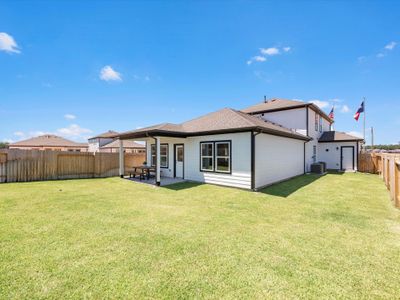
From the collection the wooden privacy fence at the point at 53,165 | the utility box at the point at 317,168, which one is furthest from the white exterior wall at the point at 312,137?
the wooden privacy fence at the point at 53,165

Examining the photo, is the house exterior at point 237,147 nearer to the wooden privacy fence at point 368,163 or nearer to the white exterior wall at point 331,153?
the wooden privacy fence at point 368,163

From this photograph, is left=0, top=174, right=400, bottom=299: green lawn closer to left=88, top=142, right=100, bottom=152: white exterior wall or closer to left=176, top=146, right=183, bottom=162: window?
left=176, top=146, right=183, bottom=162: window

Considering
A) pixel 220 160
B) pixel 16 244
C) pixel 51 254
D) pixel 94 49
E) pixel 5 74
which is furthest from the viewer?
pixel 5 74

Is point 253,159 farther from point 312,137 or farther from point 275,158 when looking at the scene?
point 312,137

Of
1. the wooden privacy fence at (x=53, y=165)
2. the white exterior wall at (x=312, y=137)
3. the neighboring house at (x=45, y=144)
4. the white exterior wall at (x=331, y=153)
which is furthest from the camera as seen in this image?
the neighboring house at (x=45, y=144)

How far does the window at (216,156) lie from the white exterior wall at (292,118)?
28.3 feet

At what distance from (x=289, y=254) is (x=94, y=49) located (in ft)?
42.4

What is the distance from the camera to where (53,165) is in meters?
11.7

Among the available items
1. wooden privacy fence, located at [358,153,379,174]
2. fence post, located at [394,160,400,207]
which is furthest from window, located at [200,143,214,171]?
wooden privacy fence, located at [358,153,379,174]

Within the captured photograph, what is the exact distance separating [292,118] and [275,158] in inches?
267

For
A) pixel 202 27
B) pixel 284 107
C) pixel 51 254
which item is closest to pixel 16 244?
pixel 51 254

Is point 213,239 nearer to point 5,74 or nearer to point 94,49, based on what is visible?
point 94,49

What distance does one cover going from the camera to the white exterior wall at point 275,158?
350 inches

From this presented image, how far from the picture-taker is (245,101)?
21.9m
